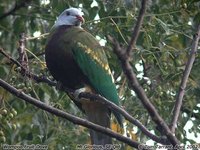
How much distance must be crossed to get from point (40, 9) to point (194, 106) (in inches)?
59.2

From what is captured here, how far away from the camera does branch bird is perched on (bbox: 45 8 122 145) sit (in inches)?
138

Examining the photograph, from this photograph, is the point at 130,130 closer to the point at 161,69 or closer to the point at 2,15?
the point at 161,69

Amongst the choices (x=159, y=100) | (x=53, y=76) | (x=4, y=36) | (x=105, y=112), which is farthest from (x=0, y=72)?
(x=4, y=36)

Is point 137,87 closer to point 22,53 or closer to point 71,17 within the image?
point 22,53

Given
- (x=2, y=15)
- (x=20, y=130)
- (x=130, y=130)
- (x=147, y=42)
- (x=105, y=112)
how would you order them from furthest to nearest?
(x=2, y=15) → (x=20, y=130) → (x=105, y=112) → (x=147, y=42) → (x=130, y=130)

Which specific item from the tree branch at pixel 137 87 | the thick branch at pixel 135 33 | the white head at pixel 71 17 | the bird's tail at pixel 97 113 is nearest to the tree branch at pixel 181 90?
the tree branch at pixel 137 87

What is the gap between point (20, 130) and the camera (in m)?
4.50

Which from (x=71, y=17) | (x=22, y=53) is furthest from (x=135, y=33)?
(x=71, y=17)

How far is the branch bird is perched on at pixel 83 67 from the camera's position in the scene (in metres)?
3.50

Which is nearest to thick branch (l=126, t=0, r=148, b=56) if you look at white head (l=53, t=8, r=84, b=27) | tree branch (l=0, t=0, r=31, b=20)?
white head (l=53, t=8, r=84, b=27)

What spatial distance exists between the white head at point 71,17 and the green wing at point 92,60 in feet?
0.86

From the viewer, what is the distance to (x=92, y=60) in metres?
3.65

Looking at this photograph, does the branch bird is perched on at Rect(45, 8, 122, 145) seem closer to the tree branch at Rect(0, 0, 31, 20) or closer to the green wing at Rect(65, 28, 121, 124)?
the green wing at Rect(65, 28, 121, 124)

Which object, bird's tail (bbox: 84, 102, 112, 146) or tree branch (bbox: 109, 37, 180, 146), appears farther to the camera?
bird's tail (bbox: 84, 102, 112, 146)
